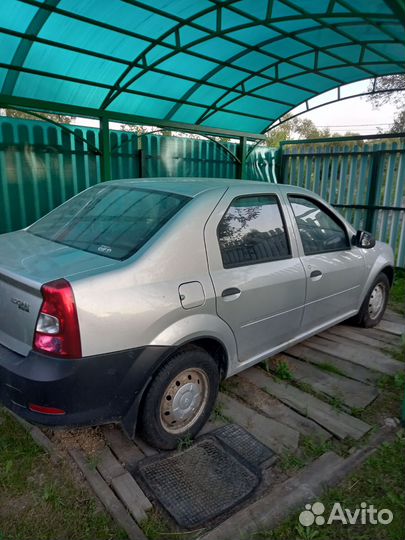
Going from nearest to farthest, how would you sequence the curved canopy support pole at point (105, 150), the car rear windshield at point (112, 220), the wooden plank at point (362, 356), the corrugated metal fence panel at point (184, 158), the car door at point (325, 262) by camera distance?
the car rear windshield at point (112, 220)
the car door at point (325, 262)
the wooden plank at point (362, 356)
the curved canopy support pole at point (105, 150)
the corrugated metal fence panel at point (184, 158)

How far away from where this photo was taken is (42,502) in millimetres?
2111

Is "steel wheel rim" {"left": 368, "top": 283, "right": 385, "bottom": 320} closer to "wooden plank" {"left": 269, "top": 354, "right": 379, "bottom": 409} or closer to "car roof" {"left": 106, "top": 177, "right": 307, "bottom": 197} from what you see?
"wooden plank" {"left": 269, "top": 354, "right": 379, "bottom": 409}

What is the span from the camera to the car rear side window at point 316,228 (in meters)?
3.39

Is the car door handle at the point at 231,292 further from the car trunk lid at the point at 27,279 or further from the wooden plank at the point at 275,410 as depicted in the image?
the wooden plank at the point at 275,410

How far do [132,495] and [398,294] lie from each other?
540cm

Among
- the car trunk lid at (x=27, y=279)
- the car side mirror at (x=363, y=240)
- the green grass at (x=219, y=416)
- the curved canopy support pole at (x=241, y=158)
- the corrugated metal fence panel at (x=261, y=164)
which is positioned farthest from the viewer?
the corrugated metal fence panel at (x=261, y=164)

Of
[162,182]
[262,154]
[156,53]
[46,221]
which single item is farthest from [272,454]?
[262,154]

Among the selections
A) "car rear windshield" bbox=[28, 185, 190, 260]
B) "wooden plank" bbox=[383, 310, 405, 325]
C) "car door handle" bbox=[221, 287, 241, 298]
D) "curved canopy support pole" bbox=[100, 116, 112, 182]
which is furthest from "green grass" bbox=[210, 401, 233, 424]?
"curved canopy support pole" bbox=[100, 116, 112, 182]

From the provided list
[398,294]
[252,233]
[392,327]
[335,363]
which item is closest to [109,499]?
[252,233]

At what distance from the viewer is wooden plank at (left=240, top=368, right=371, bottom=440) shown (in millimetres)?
2803

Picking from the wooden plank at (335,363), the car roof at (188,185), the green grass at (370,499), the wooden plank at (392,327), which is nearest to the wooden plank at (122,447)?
the green grass at (370,499)

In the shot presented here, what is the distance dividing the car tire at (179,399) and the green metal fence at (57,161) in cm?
388

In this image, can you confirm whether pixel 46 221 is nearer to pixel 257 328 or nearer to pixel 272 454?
pixel 257 328

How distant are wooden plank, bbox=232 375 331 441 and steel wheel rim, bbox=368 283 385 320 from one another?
2.06 m
